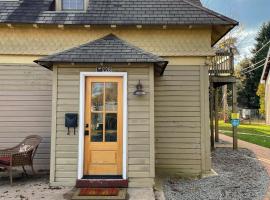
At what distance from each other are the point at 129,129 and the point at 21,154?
249 cm

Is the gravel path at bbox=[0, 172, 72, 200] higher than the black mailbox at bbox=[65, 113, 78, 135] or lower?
lower

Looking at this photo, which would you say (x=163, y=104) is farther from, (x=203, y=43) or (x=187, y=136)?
(x=203, y=43)

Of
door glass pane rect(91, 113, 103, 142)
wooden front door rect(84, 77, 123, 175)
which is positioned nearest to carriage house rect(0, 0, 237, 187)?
wooden front door rect(84, 77, 123, 175)

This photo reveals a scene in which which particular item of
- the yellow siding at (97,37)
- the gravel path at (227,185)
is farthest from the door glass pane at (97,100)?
the gravel path at (227,185)

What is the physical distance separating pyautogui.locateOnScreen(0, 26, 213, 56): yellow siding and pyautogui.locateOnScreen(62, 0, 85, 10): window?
77 cm

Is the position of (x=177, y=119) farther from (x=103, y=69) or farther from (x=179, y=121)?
(x=103, y=69)

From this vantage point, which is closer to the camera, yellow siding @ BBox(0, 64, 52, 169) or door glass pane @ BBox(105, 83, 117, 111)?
door glass pane @ BBox(105, 83, 117, 111)

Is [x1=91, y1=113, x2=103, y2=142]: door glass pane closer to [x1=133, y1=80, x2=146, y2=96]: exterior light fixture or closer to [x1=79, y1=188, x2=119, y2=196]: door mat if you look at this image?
[x1=133, y1=80, x2=146, y2=96]: exterior light fixture

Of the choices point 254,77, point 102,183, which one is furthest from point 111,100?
point 254,77

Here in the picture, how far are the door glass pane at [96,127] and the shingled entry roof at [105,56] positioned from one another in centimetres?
124

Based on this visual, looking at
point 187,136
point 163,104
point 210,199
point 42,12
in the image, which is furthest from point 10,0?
point 210,199

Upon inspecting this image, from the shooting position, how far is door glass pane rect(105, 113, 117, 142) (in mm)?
7531

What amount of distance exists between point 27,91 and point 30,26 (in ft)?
5.50

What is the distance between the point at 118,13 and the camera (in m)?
8.95
